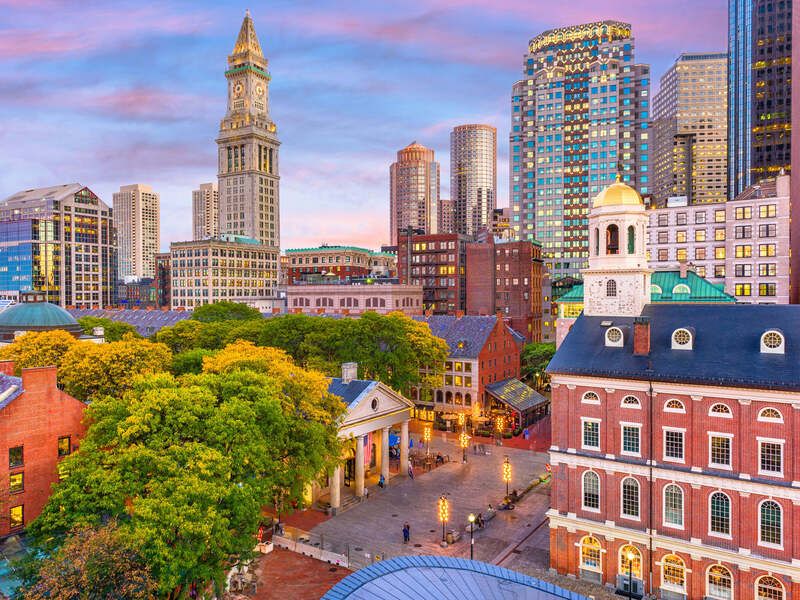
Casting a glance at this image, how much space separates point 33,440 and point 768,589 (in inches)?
1920

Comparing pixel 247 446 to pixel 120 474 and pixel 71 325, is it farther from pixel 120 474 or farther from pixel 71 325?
pixel 71 325

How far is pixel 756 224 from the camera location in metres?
94.2

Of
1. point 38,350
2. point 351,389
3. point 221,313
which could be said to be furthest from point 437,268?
point 38,350

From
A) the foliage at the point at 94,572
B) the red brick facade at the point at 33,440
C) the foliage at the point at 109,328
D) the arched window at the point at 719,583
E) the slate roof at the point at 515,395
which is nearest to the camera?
the foliage at the point at 94,572

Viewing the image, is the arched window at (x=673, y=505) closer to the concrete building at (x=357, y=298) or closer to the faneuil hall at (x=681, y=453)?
the faneuil hall at (x=681, y=453)

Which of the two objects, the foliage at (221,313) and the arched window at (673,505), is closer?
the arched window at (673,505)

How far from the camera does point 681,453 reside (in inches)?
1554

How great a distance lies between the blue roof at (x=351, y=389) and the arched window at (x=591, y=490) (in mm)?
22120

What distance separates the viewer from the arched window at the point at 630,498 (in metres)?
40.8

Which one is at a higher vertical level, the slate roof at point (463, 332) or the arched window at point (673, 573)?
the slate roof at point (463, 332)

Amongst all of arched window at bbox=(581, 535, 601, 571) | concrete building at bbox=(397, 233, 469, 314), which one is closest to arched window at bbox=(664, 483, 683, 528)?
arched window at bbox=(581, 535, 601, 571)

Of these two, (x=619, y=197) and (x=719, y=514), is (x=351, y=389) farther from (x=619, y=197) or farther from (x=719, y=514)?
(x=719, y=514)

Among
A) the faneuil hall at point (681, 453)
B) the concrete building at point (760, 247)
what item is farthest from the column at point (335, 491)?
the concrete building at point (760, 247)

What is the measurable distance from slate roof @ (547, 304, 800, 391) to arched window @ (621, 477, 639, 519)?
7.25 meters
